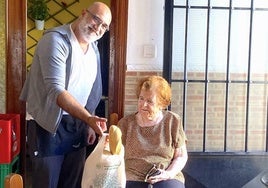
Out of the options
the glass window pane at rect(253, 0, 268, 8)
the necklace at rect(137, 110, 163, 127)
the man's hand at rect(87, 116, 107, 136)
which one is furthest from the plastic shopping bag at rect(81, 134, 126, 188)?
the glass window pane at rect(253, 0, 268, 8)

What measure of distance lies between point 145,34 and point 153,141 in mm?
745

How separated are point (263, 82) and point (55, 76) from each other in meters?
1.39

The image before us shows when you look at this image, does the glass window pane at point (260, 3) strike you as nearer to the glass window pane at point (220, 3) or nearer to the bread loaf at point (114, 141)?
the glass window pane at point (220, 3)

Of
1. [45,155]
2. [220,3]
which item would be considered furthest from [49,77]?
[220,3]

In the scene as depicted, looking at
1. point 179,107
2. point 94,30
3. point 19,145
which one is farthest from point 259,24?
point 19,145

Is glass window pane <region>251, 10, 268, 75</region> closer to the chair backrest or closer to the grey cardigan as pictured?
the grey cardigan

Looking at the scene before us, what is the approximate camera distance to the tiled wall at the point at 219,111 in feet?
8.75

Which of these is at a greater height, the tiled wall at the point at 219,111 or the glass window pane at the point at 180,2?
the glass window pane at the point at 180,2

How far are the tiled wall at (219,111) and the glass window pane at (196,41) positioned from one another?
62 millimetres

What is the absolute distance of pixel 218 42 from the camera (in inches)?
105

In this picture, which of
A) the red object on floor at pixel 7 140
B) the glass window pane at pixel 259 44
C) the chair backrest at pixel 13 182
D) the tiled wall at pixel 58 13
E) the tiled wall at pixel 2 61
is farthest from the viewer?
the tiled wall at pixel 58 13

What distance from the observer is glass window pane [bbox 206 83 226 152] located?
2686 mm

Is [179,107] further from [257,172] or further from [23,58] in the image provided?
[23,58]

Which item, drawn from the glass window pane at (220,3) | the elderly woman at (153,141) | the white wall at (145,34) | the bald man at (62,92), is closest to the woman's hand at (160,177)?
the elderly woman at (153,141)
